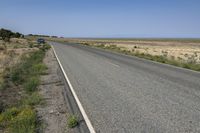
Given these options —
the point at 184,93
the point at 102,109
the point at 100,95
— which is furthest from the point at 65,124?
the point at 184,93

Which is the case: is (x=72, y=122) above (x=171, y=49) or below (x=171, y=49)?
above

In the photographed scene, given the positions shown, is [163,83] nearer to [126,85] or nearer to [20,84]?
[126,85]

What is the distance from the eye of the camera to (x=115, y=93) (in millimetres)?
9227

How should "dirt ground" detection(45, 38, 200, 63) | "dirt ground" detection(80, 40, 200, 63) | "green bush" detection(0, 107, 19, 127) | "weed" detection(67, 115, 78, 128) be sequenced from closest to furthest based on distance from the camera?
1. "weed" detection(67, 115, 78, 128)
2. "green bush" detection(0, 107, 19, 127)
3. "dirt ground" detection(80, 40, 200, 63)
4. "dirt ground" detection(45, 38, 200, 63)

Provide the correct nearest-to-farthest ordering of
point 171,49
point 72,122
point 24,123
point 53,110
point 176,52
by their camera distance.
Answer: point 72,122
point 24,123
point 53,110
point 176,52
point 171,49

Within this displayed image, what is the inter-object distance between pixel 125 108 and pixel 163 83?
14.5ft

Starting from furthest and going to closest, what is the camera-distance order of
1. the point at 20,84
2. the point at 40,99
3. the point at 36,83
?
the point at 20,84
the point at 36,83
the point at 40,99

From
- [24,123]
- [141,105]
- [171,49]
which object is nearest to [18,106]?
[24,123]

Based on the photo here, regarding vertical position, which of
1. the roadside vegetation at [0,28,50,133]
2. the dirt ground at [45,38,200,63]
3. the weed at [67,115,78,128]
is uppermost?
the weed at [67,115,78,128]

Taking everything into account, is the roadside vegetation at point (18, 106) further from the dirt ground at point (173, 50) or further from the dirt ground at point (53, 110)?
the dirt ground at point (173, 50)

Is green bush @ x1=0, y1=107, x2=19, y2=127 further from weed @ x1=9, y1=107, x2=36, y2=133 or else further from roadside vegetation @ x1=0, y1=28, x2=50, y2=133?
weed @ x1=9, y1=107, x2=36, y2=133

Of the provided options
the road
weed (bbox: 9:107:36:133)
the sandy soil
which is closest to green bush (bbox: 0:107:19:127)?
weed (bbox: 9:107:36:133)

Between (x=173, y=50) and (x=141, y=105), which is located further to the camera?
(x=173, y=50)

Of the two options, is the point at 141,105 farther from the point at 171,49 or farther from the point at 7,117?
the point at 171,49
